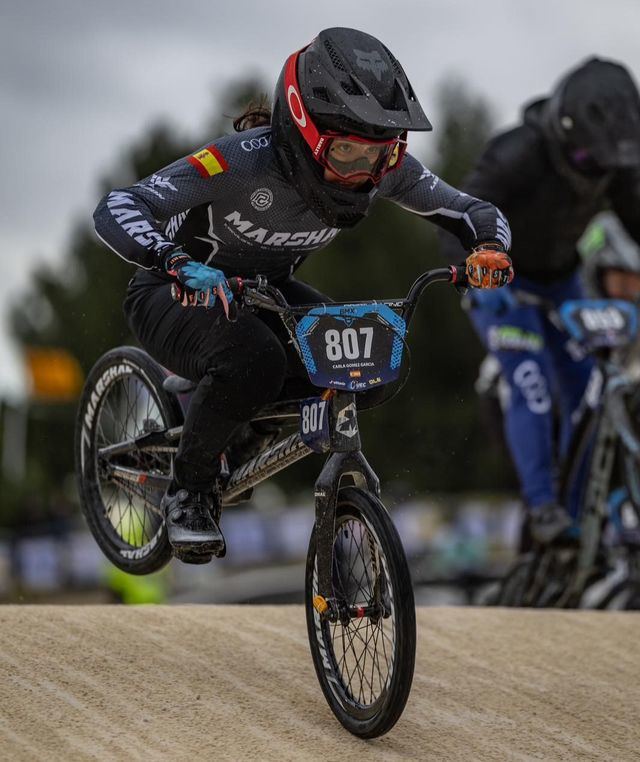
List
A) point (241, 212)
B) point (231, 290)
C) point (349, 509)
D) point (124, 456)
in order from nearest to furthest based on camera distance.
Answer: point (231, 290), point (349, 509), point (241, 212), point (124, 456)

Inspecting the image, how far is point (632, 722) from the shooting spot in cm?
590

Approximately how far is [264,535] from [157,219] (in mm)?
21248

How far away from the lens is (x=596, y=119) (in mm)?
9172


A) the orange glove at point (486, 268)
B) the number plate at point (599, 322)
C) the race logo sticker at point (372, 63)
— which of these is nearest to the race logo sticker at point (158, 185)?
the race logo sticker at point (372, 63)

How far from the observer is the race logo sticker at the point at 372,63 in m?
5.22

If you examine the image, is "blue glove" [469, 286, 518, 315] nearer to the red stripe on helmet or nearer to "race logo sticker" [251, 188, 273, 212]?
"race logo sticker" [251, 188, 273, 212]

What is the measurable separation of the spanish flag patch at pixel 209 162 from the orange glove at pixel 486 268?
1077 mm

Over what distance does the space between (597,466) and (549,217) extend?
181cm

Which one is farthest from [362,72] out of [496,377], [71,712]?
[496,377]

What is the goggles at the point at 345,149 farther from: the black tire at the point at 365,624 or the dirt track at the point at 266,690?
the dirt track at the point at 266,690

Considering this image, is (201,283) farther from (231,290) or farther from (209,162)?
(209,162)

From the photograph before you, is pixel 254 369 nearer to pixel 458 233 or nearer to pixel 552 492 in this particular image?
pixel 458 233

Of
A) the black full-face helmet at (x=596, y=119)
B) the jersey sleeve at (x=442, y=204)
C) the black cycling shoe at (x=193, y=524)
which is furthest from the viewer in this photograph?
the black full-face helmet at (x=596, y=119)

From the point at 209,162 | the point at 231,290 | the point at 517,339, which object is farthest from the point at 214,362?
the point at 517,339
